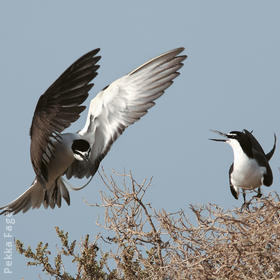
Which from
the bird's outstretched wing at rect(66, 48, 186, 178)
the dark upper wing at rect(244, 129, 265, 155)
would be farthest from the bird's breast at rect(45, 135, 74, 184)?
the dark upper wing at rect(244, 129, 265, 155)

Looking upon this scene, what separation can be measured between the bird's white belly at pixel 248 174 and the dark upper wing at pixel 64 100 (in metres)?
1.56

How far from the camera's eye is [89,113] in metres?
6.05

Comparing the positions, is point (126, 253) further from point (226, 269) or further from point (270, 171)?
point (270, 171)

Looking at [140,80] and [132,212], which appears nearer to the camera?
[132,212]

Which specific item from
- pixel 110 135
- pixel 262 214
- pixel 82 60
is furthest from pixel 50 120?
pixel 262 214

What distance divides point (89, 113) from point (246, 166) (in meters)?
1.55

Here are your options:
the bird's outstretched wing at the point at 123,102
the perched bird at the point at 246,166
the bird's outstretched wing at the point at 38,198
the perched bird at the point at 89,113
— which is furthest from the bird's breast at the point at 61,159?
the perched bird at the point at 246,166

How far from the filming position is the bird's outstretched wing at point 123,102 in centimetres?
561

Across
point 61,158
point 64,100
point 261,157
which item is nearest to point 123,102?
point 61,158

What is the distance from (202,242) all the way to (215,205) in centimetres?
33

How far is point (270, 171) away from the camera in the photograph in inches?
227

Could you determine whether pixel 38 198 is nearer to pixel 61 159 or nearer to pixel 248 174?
pixel 61 159

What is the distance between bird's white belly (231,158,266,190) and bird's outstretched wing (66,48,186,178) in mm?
976

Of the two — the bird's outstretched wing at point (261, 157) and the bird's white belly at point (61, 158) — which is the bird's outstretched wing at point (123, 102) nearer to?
the bird's white belly at point (61, 158)
